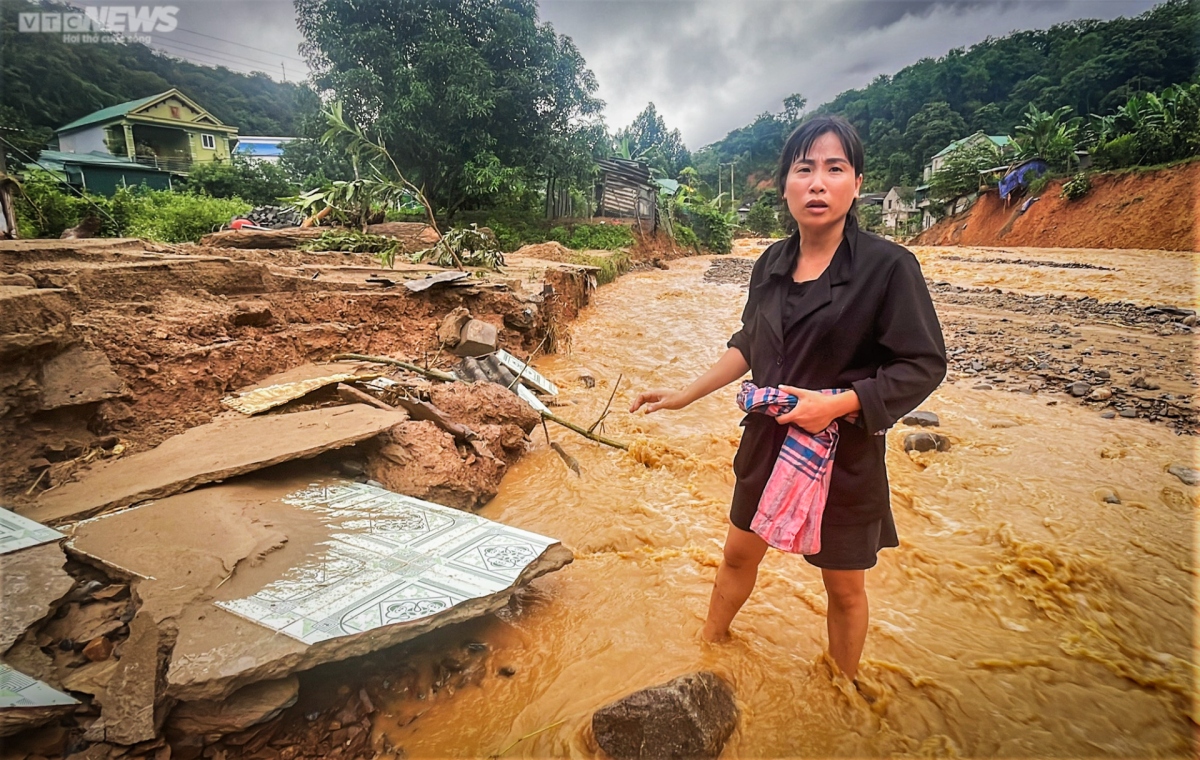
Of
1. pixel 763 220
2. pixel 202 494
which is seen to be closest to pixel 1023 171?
pixel 763 220

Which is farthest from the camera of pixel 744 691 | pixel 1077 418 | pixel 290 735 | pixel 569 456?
pixel 1077 418

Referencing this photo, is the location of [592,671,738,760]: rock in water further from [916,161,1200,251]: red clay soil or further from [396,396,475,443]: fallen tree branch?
[916,161,1200,251]: red clay soil

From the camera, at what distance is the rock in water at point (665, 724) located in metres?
1.52

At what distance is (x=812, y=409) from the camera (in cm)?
124

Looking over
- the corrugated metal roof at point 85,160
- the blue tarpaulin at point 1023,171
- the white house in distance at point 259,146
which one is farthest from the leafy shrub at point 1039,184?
the corrugated metal roof at point 85,160

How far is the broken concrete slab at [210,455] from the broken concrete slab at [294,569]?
9cm

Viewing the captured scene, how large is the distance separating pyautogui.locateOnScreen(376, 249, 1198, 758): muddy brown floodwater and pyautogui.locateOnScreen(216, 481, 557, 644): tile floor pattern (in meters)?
0.27

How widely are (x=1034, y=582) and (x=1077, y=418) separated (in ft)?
9.40

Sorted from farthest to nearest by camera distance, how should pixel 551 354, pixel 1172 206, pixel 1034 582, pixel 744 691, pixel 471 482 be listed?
1. pixel 1172 206
2. pixel 551 354
3. pixel 471 482
4. pixel 1034 582
5. pixel 744 691

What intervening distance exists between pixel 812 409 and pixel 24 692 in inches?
77.7

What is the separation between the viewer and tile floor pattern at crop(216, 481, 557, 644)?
160 cm

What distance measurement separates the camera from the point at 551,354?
6703mm

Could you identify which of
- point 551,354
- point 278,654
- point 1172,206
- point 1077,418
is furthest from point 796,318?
point 1172,206

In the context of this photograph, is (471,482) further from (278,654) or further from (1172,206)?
(1172,206)
